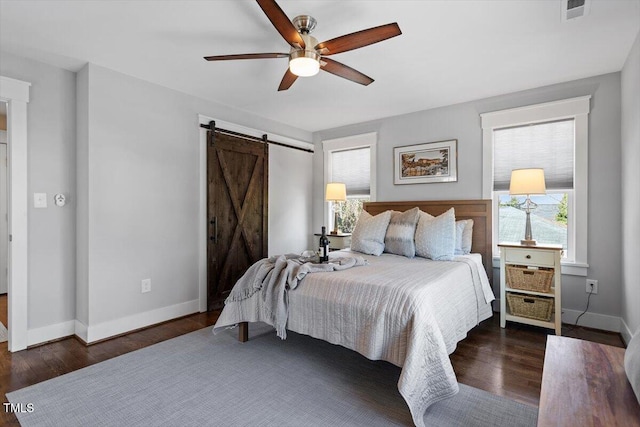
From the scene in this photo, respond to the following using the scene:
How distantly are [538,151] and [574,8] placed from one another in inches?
67.7

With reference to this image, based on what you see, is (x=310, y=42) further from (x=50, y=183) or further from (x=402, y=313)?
(x=50, y=183)

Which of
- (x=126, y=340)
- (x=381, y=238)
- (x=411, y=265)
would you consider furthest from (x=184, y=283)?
(x=411, y=265)

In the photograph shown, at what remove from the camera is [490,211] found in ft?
12.3

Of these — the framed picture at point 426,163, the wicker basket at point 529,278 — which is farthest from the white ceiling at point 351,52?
the wicker basket at point 529,278

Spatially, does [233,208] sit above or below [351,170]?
below

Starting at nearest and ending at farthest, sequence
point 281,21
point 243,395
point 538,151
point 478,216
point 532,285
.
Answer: point 281,21 < point 243,395 < point 532,285 < point 538,151 < point 478,216

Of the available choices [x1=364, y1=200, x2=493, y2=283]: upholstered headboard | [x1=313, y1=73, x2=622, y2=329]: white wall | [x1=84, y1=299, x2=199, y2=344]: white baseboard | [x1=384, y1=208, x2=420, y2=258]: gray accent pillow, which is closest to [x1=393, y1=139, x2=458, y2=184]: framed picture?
[x1=313, y1=73, x2=622, y2=329]: white wall

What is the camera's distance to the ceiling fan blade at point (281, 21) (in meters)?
1.78

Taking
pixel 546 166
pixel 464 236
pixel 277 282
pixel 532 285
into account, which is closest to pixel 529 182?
pixel 546 166

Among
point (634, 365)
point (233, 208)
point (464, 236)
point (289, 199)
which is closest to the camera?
point (634, 365)

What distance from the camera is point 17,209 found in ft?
9.03

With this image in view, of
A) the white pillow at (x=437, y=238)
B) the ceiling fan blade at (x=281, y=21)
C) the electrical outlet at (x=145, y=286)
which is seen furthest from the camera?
the electrical outlet at (x=145, y=286)

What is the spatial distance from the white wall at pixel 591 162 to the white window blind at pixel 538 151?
18cm

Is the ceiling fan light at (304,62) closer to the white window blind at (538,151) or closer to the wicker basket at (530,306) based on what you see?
the white window blind at (538,151)
